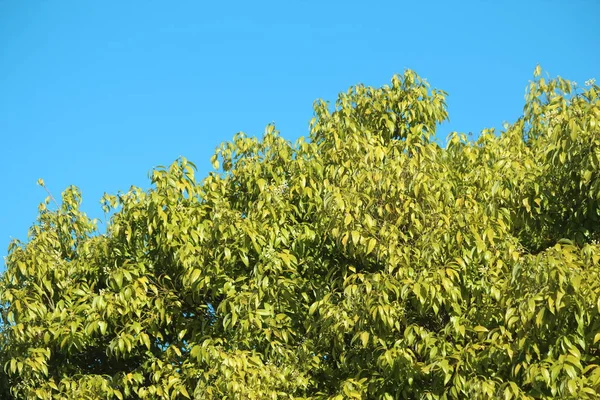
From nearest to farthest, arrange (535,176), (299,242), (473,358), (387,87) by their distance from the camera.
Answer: (473,358), (535,176), (299,242), (387,87)

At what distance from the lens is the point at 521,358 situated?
785cm

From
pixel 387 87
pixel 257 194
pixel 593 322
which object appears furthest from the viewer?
pixel 387 87

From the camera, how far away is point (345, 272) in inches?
374

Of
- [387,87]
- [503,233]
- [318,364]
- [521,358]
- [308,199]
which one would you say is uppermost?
[387,87]

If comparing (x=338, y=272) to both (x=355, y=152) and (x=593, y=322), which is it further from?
(x=593, y=322)

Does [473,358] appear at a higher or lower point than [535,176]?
lower

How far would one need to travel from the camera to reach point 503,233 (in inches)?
365

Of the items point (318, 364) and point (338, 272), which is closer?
point (318, 364)

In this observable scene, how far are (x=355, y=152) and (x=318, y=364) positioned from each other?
2582mm

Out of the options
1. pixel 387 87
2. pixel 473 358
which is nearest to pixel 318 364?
pixel 473 358

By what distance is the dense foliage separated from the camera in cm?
801

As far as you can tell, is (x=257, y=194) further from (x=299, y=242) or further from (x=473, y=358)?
(x=473, y=358)

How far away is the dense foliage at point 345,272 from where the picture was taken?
8.01 meters

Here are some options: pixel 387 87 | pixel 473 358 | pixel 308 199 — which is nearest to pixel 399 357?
pixel 473 358
